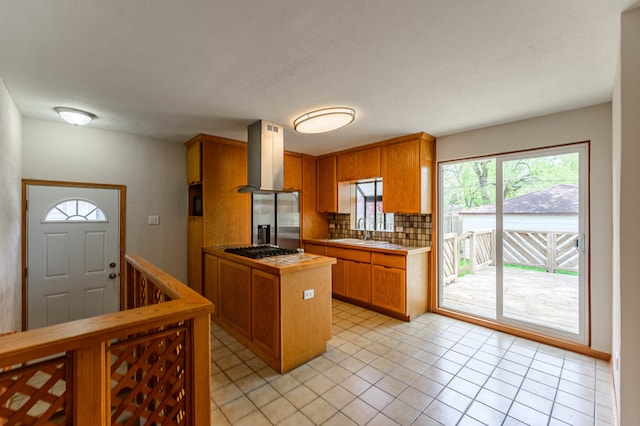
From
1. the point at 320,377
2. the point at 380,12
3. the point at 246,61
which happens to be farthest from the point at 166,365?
the point at 380,12

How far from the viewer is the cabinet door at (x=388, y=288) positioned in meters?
3.58

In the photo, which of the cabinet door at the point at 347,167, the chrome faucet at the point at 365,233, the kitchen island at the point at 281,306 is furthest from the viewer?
the chrome faucet at the point at 365,233

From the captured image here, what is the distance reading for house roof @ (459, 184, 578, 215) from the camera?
2.89 metres

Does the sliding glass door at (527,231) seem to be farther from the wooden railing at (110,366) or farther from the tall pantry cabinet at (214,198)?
the wooden railing at (110,366)

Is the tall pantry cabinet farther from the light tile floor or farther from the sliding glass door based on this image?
the sliding glass door

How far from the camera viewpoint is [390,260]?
3.70 m

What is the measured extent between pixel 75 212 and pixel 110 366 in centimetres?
296

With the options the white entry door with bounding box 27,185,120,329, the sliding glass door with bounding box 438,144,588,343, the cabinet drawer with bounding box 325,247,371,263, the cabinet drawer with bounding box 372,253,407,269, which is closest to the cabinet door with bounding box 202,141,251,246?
the white entry door with bounding box 27,185,120,329

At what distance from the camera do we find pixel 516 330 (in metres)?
3.16

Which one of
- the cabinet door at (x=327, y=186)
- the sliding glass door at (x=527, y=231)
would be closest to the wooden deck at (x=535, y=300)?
the sliding glass door at (x=527, y=231)

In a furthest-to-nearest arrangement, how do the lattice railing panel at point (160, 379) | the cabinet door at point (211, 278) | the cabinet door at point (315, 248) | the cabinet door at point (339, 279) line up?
the cabinet door at point (315, 248) → the cabinet door at point (339, 279) → the cabinet door at point (211, 278) → the lattice railing panel at point (160, 379)

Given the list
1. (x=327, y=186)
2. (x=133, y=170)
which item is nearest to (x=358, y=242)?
(x=327, y=186)

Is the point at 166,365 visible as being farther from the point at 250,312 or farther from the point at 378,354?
the point at 378,354

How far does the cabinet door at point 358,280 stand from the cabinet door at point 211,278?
1.89 metres
